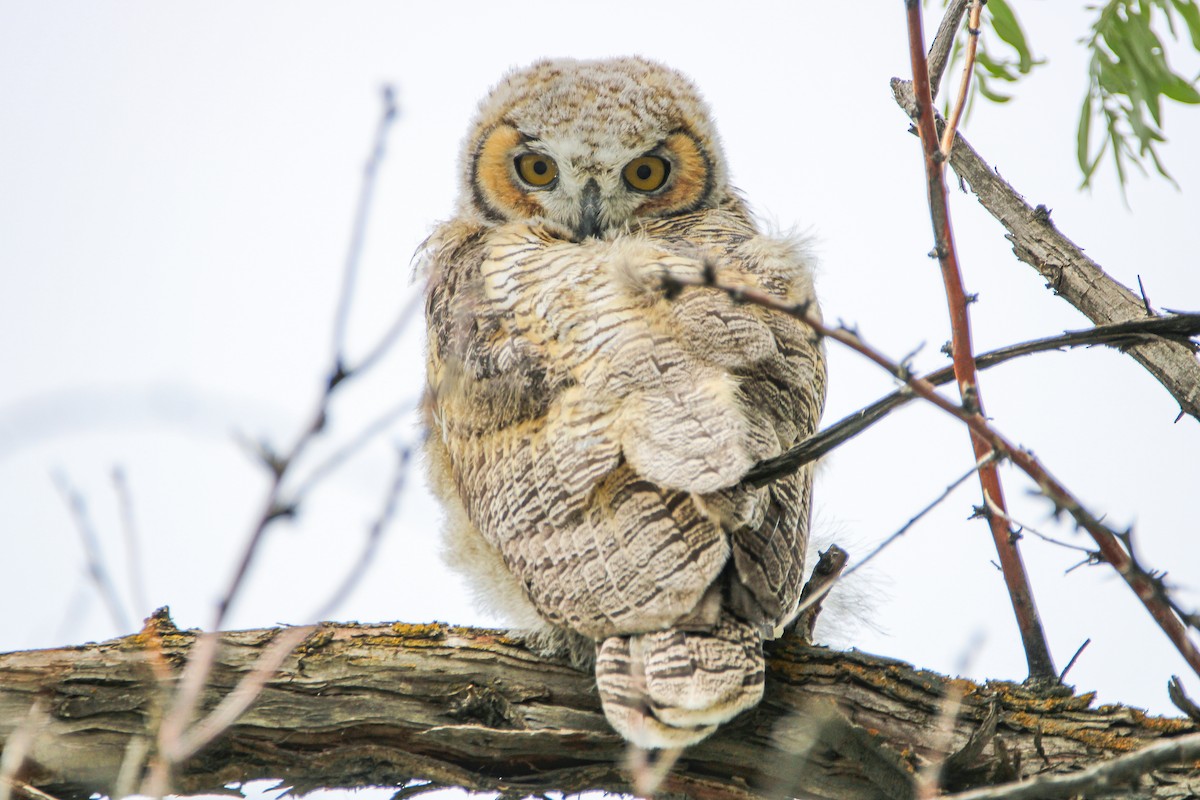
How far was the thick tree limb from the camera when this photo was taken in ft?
10.1

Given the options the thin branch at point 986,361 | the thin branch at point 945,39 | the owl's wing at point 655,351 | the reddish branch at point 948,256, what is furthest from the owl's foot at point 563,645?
the thin branch at point 945,39

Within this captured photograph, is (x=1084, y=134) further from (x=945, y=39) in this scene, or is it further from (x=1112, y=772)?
(x=1112, y=772)

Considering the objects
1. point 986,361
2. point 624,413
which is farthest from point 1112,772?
point 624,413

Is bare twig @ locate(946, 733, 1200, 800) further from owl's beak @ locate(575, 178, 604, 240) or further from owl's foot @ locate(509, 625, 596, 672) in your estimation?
owl's beak @ locate(575, 178, 604, 240)

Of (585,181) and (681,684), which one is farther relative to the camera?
(585,181)

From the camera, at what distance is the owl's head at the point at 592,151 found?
386 centimetres

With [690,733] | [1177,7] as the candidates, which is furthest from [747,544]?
[1177,7]

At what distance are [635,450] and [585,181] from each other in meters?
1.45

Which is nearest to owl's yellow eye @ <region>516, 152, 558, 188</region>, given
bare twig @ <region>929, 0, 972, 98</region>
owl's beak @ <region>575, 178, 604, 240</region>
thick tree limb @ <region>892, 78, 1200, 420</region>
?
owl's beak @ <region>575, 178, 604, 240</region>

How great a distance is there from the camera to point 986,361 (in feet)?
7.43

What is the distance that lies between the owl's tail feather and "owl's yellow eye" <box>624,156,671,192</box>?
6.36ft

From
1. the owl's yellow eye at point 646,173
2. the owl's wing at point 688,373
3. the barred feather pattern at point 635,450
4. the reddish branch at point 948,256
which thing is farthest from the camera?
the owl's yellow eye at point 646,173

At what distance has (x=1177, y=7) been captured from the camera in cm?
329

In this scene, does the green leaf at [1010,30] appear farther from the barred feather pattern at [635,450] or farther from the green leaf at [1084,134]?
the barred feather pattern at [635,450]
